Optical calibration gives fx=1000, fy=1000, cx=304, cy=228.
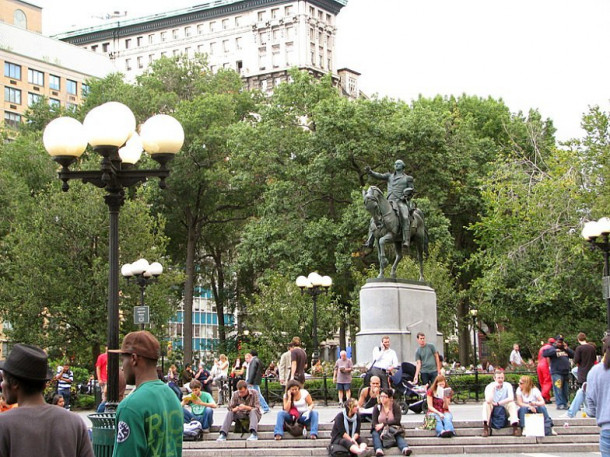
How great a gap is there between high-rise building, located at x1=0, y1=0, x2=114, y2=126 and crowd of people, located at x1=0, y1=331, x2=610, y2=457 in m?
55.9

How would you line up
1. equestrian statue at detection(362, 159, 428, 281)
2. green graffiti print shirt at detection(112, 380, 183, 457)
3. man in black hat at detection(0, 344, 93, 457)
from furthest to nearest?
Result: equestrian statue at detection(362, 159, 428, 281) < green graffiti print shirt at detection(112, 380, 183, 457) < man in black hat at detection(0, 344, 93, 457)

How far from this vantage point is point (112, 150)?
11.8 metres

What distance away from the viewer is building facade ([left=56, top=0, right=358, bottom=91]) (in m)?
110

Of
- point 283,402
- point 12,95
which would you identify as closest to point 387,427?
point 283,402

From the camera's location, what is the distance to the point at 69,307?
40125 millimetres

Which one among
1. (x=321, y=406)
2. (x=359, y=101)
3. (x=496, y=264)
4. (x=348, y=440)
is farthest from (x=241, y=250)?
(x=348, y=440)

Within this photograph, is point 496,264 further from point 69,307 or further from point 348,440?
point 348,440

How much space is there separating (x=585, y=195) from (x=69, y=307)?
20479mm

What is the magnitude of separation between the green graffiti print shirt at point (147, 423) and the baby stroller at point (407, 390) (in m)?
16.4

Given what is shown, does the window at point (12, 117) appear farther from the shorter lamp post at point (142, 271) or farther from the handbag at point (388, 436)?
the handbag at point (388, 436)

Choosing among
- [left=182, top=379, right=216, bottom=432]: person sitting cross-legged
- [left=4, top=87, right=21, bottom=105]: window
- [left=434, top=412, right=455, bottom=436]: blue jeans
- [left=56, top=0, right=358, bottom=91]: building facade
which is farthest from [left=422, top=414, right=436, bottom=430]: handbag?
[left=56, top=0, right=358, bottom=91]: building facade

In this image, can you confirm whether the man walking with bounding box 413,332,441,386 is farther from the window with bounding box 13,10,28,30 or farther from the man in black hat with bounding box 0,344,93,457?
the window with bounding box 13,10,28,30

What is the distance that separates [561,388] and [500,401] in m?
6.27

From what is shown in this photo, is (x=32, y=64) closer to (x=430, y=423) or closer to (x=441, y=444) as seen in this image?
(x=430, y=423)
